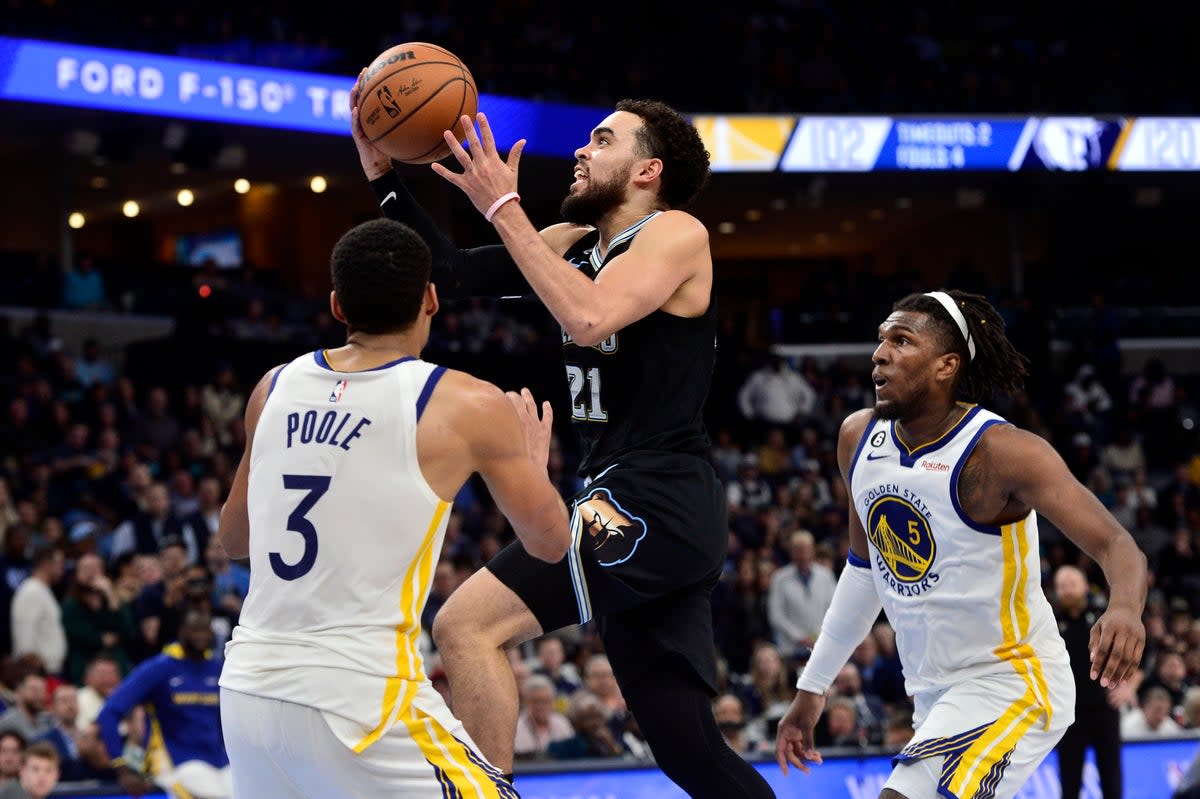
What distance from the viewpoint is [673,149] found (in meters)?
4.47

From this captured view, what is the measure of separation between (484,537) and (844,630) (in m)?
8.20

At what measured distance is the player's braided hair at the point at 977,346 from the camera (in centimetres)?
454

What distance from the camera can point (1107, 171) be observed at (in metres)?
20.3

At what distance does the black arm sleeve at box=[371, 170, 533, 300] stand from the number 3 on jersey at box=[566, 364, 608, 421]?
0.31m

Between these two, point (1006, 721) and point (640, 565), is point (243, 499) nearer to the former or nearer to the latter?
point (640, 565)

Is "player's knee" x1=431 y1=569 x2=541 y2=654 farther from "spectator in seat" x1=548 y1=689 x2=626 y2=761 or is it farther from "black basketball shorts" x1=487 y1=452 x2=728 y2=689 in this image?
"spectator in seat" x1=548 y1=689 x2=626 y2=761

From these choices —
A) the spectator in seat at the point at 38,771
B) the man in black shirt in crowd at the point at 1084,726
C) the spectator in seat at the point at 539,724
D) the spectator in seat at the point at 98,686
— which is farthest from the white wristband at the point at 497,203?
the spectator in seat at the point at 98,686

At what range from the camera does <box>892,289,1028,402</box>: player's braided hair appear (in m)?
4.54

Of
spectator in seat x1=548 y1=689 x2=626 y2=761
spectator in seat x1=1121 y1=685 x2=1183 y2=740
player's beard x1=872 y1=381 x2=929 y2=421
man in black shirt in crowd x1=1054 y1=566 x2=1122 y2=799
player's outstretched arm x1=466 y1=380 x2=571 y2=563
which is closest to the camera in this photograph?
player's outstretched arm x1=466 y1=380 x2=571 y2=563

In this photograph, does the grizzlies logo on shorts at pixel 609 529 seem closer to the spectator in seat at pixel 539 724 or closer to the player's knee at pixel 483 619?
the player's knee at pixel 483 619

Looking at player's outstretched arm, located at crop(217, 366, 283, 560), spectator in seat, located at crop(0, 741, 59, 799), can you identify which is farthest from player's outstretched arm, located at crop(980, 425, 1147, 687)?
spectator in seat, located at crop(0, 741, 59, 799)

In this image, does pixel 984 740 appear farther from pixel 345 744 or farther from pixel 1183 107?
pixel 1183 107

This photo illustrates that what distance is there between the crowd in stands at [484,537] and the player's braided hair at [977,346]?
15.1 feet

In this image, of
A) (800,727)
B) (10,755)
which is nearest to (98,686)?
(10,755)
